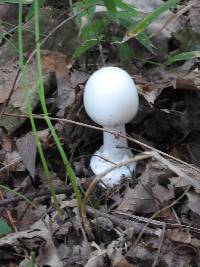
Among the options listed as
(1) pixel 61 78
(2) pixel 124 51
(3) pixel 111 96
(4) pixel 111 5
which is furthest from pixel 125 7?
(1) pixel 61 78

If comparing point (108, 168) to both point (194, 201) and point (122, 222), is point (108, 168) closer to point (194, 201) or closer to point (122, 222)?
point (122, 222)

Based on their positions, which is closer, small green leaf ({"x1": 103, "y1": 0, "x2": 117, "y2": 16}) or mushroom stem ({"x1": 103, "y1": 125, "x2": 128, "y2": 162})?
small green leaf ({"x1": 103, "y1": 0, "x2": 117, "y2": 16})

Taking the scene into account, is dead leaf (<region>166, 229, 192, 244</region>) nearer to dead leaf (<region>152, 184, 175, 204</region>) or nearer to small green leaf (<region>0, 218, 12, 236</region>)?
dead leaf (<region>152, 184, 175, 204</region>)

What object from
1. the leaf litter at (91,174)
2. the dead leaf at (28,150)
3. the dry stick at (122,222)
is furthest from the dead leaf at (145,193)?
the dead leaf at (28,150)

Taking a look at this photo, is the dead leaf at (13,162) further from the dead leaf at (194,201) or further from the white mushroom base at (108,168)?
the dead leaf at (194,201)

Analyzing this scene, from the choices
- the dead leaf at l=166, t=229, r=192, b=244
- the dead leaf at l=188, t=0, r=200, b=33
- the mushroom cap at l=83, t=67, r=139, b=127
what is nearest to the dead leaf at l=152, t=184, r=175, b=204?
the dead leaf at l=166, t=229, r=192, b=244

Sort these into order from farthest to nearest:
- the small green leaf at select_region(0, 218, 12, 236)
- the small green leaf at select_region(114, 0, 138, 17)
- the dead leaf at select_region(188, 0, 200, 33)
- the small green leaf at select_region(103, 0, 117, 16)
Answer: the dead leaf at select_region(188, 0, 200, 33), the small green leaf at select_region(114, 0, 138, 17), the small green leaf at select_region(103, 0, 117, 16), the small green leaf at select_region(0, 218, 12, 236)
